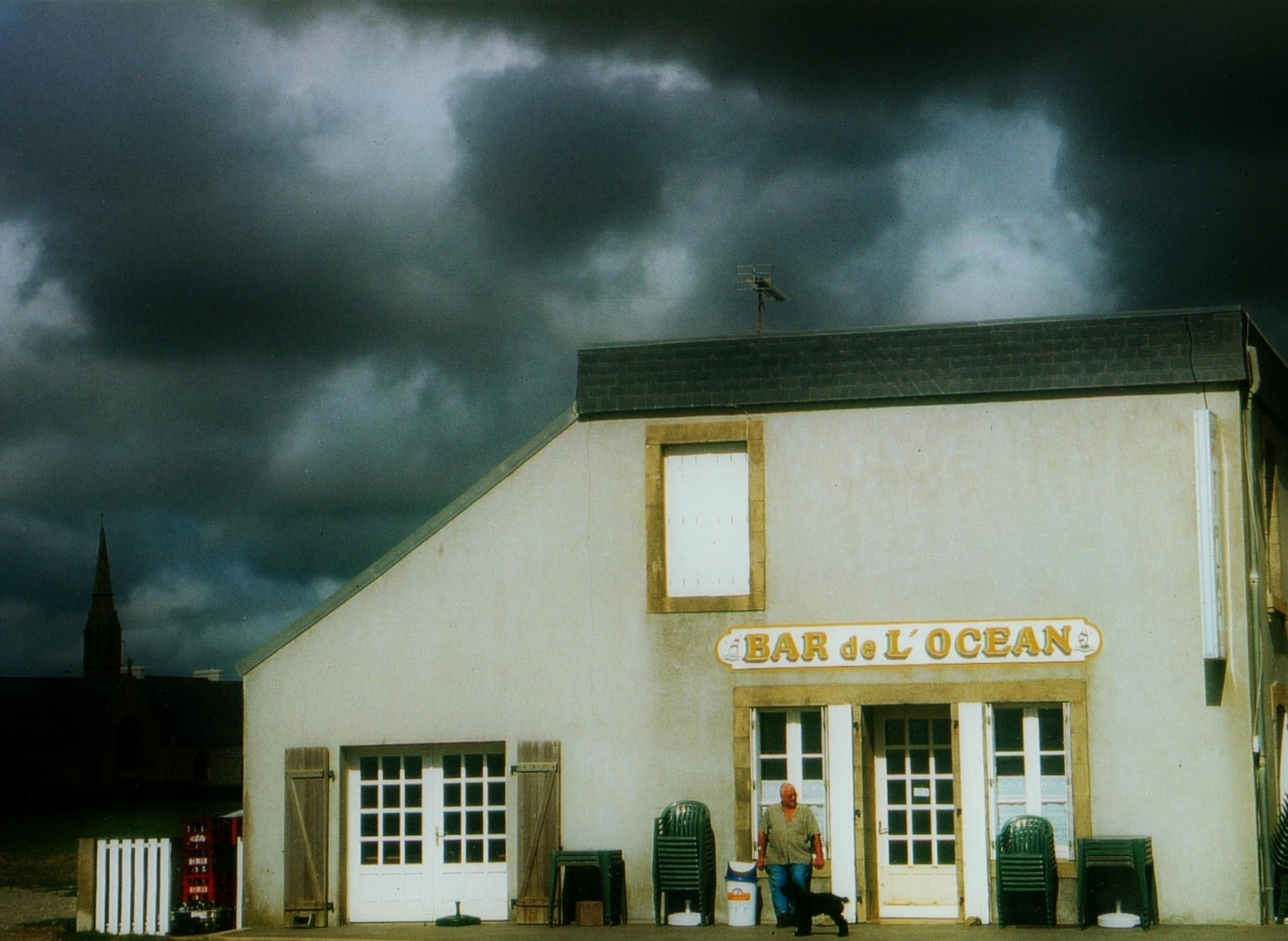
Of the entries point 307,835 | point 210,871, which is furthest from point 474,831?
point 210,871

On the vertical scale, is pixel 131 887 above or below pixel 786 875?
below

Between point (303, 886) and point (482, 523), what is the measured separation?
168 inches

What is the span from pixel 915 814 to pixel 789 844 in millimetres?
2224

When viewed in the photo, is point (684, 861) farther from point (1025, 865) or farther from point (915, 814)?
point (1025, 865)

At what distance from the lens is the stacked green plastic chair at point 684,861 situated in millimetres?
17688

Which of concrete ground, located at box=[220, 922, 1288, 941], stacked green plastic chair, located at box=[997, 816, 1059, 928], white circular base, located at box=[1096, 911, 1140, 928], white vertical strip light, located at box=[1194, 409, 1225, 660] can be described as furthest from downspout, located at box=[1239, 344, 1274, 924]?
stacked green plastic chair, located at box=[997, 816, 1059, 928]

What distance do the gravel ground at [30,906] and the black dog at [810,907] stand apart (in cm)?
982

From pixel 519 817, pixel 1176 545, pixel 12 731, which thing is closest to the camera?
pixel 1176 545

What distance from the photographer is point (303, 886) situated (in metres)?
18.9

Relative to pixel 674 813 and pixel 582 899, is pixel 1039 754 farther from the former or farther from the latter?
pixel 582 899

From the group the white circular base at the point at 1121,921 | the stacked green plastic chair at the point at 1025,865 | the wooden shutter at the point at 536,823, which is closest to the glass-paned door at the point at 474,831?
the wooden shutter at the point at 536,823

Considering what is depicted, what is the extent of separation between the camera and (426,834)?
62.4 ft

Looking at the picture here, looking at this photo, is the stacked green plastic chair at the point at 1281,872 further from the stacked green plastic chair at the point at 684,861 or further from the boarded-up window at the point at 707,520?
the boarded-up window at the point at 707,520

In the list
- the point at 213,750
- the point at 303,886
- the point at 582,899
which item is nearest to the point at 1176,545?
the point at 582,899
